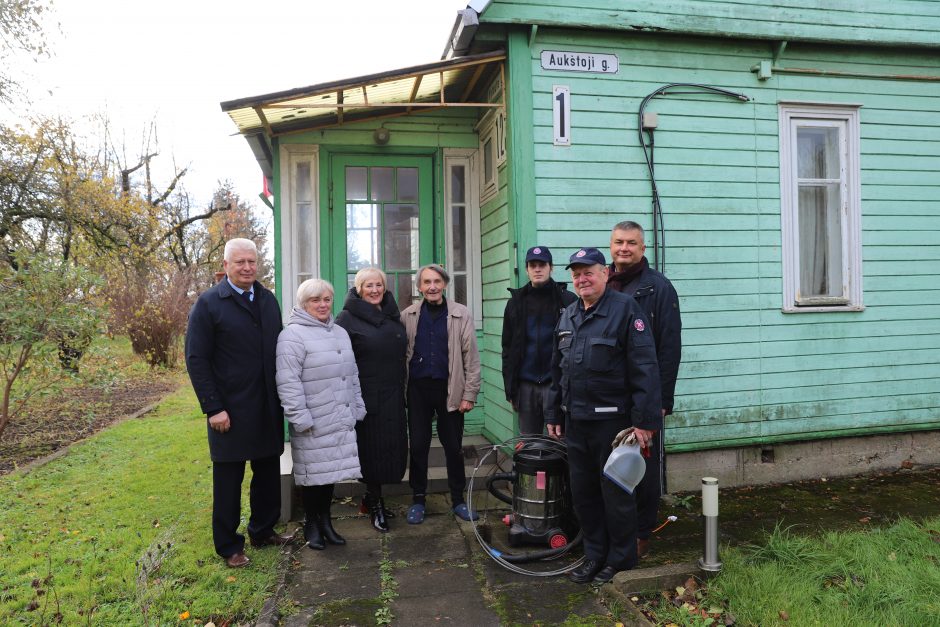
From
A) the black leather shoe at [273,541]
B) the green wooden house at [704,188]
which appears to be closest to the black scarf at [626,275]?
the green wooden house at [704,188]

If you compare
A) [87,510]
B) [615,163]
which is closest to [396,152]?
[615,163]

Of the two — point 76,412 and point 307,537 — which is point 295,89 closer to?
point 307,537

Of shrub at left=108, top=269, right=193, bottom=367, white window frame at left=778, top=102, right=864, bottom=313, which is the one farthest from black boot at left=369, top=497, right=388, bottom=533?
shrub at left=108, top=269, right=193, bottom=367

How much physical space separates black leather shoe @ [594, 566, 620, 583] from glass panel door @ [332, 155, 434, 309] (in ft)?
10.5

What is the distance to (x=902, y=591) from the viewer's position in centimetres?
299

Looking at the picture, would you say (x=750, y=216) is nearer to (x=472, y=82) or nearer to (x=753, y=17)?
(x=753, y=17)

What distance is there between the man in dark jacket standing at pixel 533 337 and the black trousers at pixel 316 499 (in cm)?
136

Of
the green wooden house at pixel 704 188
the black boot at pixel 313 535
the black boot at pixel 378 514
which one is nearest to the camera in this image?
the black boot at pixel 313 535

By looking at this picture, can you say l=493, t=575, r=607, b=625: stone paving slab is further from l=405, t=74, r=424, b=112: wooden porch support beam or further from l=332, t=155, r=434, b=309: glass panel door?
l=405, t=74, r=424, b=112: wooden porch support beam

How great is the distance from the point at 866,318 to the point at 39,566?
6509 mm

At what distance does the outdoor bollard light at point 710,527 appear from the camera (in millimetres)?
3258

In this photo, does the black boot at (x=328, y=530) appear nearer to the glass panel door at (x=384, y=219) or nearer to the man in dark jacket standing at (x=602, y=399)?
the man in dark jacket standing at (x=602, y=399)

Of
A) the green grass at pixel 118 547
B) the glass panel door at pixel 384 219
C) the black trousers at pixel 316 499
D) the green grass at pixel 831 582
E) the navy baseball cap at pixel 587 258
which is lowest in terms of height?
the green grass at pixel 118 547

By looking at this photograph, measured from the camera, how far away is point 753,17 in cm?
505
